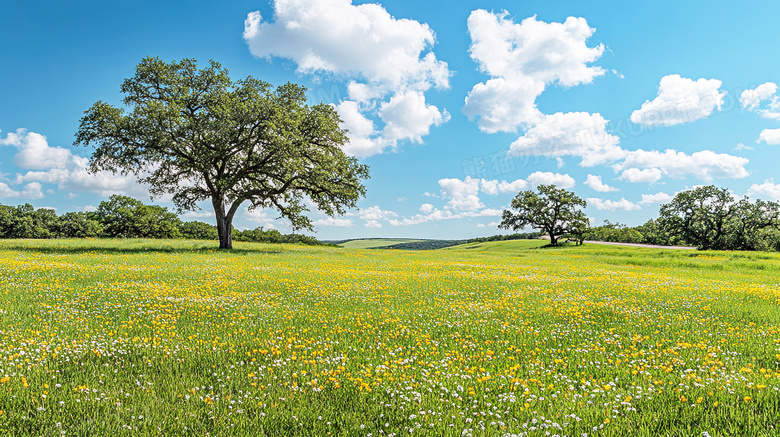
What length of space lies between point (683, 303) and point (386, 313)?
1037 cm

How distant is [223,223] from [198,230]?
6128cm

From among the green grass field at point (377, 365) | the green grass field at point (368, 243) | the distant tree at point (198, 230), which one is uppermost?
the distant tree at point (198, 230)

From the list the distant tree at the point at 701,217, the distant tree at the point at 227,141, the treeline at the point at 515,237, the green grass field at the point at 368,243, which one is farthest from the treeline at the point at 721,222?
the green grass field at the point at 368,243

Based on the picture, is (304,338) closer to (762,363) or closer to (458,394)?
(458,394)

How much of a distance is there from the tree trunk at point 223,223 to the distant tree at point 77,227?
6147 centimetres

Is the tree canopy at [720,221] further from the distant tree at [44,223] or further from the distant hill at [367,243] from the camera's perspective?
the distant tree at [44,223]

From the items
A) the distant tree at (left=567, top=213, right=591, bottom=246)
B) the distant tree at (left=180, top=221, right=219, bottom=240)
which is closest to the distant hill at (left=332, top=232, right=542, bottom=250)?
the distant tree at (left=567, top=213, right=591, bottom=246)

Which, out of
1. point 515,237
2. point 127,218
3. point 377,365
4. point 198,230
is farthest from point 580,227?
point 127,218

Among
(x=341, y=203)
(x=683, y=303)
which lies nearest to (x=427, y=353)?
(x=683, y=303)

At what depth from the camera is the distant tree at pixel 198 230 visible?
89.1 metres

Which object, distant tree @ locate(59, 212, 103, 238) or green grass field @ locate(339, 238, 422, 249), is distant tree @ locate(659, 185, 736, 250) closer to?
green grass field @ locate(339, 238, 422, 249)

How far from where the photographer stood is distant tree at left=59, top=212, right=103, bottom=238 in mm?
79188

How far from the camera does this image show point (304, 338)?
25.7 feet

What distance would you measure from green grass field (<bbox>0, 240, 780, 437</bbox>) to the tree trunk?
82.2 ft
